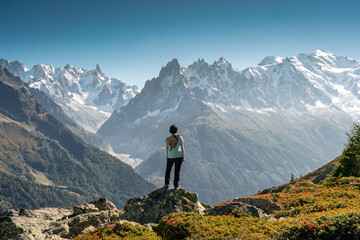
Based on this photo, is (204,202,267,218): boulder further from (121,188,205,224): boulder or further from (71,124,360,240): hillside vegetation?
(121,188,205,224): boulder

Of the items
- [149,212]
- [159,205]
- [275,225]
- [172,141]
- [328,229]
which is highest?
[172,141]

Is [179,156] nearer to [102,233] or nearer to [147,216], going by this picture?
[147,216]

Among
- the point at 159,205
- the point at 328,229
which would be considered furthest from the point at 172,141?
the point at 328,229

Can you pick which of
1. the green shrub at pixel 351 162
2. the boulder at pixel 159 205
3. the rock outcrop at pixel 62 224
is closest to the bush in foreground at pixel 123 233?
the boulder at pixel 159 205

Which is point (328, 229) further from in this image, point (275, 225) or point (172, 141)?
point (172, 141)

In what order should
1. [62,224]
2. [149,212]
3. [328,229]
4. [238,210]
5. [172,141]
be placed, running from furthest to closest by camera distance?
[62,224], [172,141], [149,212], [238,210], [328,229]

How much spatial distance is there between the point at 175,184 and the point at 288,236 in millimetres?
11360

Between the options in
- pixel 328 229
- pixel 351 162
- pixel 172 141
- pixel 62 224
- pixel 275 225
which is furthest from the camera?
pixel 351 162

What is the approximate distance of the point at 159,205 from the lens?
74.0ft

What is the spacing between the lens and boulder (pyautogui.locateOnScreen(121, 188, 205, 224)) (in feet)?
72.6

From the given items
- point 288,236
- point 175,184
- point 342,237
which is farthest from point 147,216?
point 342,237

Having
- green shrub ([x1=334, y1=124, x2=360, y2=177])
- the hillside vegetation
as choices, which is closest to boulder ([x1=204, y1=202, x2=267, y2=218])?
the hillside vegetation

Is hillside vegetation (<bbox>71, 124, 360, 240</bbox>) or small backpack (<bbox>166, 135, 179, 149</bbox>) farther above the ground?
small backpack (<bbox>166, 135, 179, 149</bbox>)

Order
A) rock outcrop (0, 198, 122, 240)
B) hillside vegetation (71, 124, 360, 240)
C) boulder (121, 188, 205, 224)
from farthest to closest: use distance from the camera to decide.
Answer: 1. rock outcrop (0, 198, 122, 240)
2. boulder (121, 188, 205, 224)
3. hillside vegetation (71, 124, 360, 240)
